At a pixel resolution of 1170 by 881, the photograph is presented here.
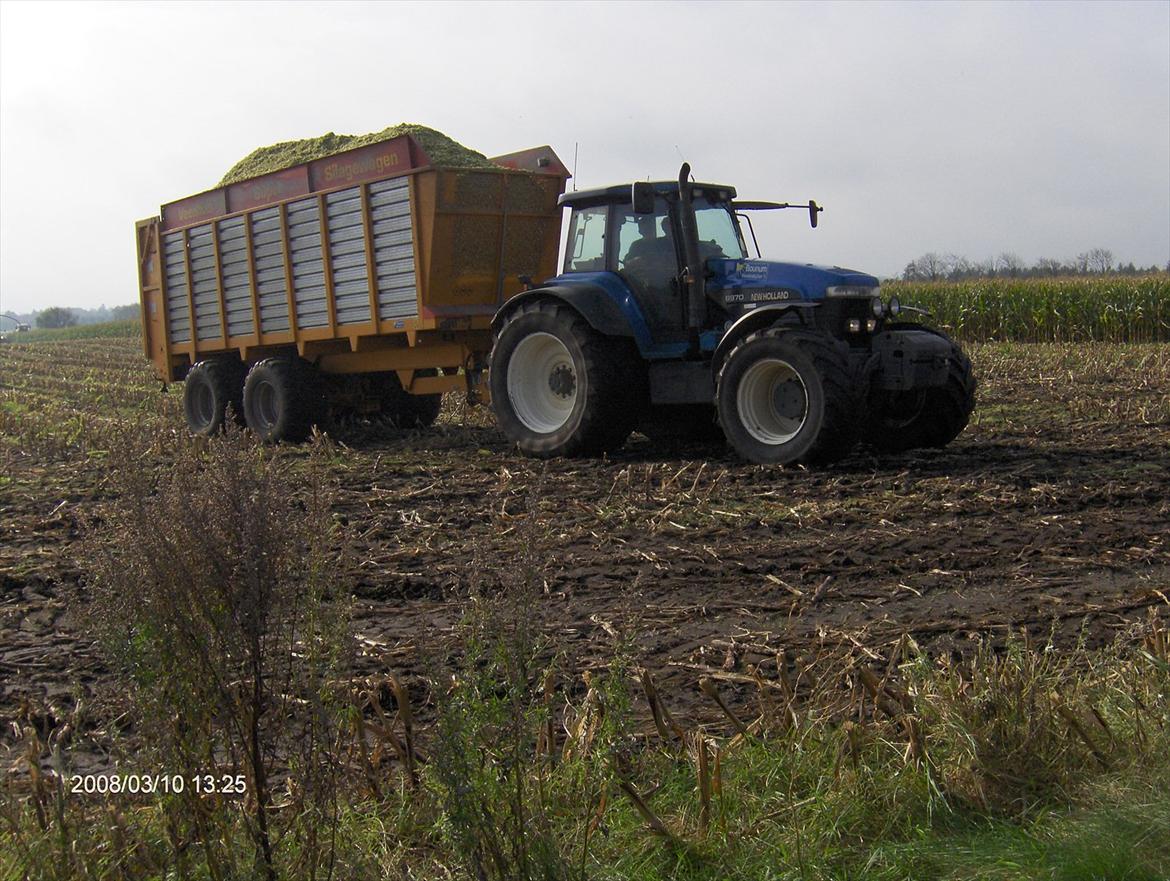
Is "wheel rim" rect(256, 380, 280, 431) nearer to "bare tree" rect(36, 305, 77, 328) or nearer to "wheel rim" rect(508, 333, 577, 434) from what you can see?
"wheel rim" rect(508, 333, 577, 434)

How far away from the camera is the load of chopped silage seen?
1055cm

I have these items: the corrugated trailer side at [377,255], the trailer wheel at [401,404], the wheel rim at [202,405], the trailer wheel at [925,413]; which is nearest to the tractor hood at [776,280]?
the trailer wheel at [925,413]

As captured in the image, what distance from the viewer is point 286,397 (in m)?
11.5

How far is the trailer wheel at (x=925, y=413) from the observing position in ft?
28.2

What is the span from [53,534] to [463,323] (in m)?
4.14

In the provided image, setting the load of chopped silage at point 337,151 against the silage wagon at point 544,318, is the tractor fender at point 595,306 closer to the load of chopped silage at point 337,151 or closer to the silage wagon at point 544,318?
the silage wagon at point 544,318

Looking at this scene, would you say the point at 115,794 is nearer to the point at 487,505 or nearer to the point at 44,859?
the point at 44,859

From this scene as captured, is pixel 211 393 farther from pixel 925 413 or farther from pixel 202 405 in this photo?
pixel 925 413

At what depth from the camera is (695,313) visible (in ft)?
29.3

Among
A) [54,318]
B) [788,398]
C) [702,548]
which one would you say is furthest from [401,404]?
[54,318]

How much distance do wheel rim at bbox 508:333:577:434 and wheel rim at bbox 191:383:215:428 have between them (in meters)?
4.56

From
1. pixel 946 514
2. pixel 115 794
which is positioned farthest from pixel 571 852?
pixel 946 514

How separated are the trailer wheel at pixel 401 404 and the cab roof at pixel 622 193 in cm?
343

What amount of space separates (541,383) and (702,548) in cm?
408
